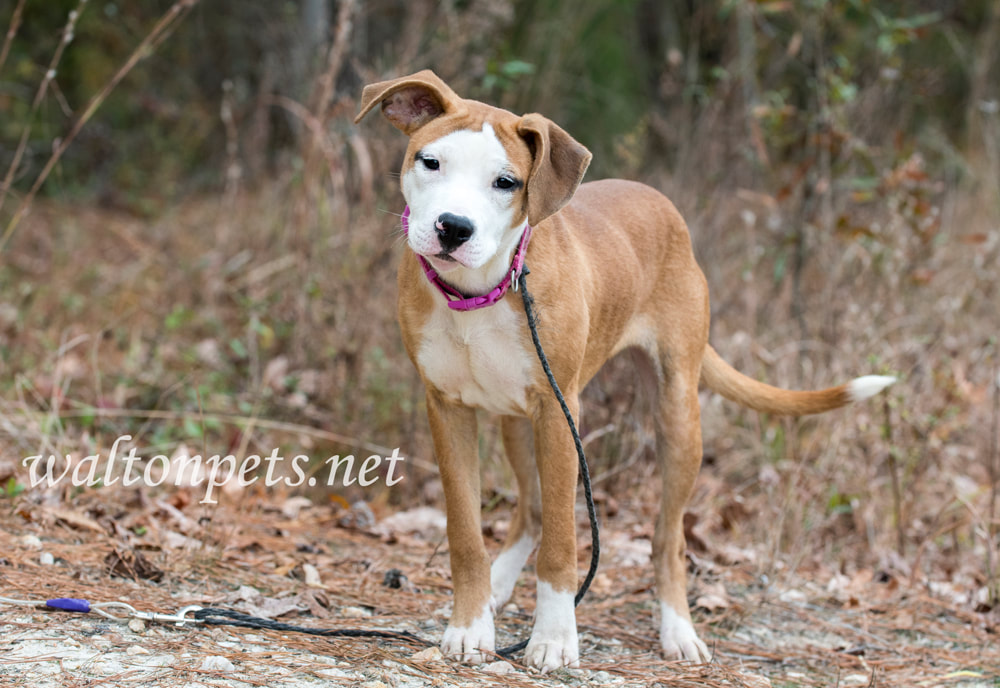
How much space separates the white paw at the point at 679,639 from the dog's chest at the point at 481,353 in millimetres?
987

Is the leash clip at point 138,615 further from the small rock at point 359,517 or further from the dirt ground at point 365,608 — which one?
the small rock at point 359,517

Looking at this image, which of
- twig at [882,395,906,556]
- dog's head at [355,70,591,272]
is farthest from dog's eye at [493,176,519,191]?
twig at [882,395,906,556]

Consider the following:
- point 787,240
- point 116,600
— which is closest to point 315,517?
point 116,600

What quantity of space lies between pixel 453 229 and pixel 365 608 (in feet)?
5.15

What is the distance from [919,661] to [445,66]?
3848 millimetres

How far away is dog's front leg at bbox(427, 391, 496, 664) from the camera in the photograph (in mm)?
3168

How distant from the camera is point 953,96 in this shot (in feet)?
44.5

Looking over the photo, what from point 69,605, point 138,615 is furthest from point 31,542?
point 138,615

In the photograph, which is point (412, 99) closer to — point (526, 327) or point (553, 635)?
point (526, 327)

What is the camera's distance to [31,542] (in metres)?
3.59

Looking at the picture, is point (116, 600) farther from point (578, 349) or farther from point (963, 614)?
point (963, 614)

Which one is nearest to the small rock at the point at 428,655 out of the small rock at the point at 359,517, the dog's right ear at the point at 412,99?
the small rock at the point at 359,517

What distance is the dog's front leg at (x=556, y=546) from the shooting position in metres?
3.16

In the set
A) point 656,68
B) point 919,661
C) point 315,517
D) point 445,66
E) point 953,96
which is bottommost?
point 315,517
